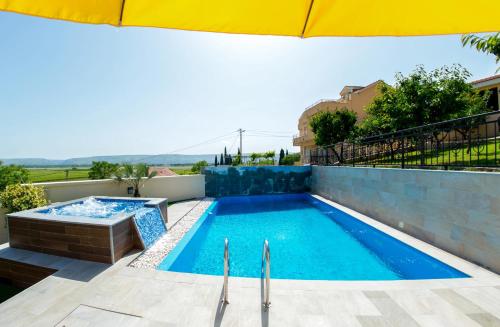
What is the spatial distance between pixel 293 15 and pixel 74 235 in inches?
230

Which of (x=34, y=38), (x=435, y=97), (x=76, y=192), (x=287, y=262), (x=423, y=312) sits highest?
(x=34, y=38)

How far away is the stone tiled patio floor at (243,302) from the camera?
111 inches

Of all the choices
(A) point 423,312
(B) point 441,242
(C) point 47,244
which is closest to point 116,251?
(C) point 47,244

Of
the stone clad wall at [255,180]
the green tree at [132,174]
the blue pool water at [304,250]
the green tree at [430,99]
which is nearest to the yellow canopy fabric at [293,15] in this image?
the blue pool water at [304,250]

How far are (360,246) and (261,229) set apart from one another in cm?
329

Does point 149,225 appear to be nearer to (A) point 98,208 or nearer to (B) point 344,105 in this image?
(A) point 98,208

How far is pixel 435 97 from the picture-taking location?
12.2m

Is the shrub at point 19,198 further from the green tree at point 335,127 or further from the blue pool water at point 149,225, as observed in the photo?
the green tree at point 335,127

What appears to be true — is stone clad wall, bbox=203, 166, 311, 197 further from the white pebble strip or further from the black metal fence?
the white pebble strip

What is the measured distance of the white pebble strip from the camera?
4.88m

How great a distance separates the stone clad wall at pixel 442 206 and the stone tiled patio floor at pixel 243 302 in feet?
2.09

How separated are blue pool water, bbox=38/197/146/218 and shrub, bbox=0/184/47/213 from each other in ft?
2.38

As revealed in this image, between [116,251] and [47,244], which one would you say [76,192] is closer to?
[47,244]

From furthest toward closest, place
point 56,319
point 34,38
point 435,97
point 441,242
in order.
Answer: point 435,97 < point 34,38 < point 441,242 < point 56,319
